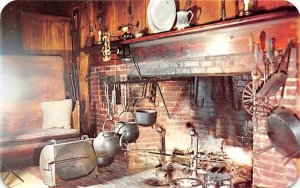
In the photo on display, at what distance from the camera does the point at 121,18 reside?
252 centimetres

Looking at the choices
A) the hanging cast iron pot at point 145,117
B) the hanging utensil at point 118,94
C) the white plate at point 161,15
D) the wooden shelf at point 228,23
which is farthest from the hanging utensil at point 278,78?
the hanging utensil at point 118,94

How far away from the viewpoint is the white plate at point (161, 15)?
208 cm

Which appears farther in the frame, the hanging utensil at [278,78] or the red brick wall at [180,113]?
the red brick wall at [180,113]

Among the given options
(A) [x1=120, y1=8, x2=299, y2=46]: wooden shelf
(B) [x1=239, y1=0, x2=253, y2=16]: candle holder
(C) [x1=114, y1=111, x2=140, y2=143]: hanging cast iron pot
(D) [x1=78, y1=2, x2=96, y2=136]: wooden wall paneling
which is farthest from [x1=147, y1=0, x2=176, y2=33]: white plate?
(C) [x1=114, y1=111, x2=140, y2=143]: hanging cast iron pot

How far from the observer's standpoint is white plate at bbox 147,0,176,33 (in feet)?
6.84

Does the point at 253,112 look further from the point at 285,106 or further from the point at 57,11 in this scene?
the point at 57,11

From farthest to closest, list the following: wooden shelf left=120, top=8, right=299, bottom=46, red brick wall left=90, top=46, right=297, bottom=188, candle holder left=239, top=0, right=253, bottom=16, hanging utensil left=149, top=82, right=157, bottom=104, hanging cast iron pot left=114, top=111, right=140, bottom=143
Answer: hanging utensil left=149, top=82, right=157, bottom=104 → red brick wall left=90, top=46, right=297, bottom=188 → hanging cast iron pot left=114, top=111, right=140, bottom=143 → candle holder left=239, top=0, right=253, bottom=16 → wooden shelf left=120, top=8, right=299, bottom=46

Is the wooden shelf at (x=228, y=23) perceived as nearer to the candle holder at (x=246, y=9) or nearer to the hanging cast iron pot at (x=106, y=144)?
the candle holder at (x=246, y=9)

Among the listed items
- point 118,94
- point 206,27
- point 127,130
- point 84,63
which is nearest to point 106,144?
point 127,130

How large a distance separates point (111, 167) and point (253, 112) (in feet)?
5.04

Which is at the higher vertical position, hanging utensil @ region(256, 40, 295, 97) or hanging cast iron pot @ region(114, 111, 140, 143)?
hanging utensil @ region(256, 40, 295, 97)

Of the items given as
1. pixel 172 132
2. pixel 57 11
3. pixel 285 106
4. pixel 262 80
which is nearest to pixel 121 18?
pixel 57 11

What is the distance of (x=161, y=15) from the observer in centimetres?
214

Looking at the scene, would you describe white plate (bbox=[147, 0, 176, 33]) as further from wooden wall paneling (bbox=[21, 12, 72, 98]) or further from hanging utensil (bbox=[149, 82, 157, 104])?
wooden wall paneling (bbox=[21, 12, 72, 98])
